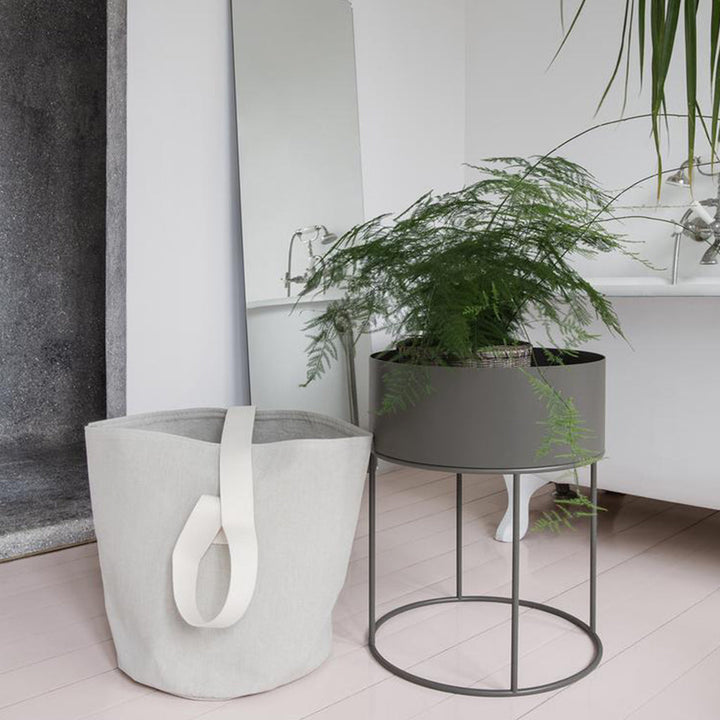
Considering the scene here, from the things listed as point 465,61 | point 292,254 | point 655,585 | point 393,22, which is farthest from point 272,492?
point 465,61

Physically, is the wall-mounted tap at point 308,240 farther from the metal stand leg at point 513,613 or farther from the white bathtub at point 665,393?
the metal stand leg at point 513,613

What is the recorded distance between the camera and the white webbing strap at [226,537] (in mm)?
1298

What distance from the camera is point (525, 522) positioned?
2.28m

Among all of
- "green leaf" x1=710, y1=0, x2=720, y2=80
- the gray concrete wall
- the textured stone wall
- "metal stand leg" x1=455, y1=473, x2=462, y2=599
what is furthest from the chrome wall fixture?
the textured stone wall

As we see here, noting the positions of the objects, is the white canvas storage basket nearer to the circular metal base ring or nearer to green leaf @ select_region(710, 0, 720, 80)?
the circular metal base ring

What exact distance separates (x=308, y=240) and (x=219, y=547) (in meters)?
1.44

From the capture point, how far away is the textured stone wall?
3018 mm

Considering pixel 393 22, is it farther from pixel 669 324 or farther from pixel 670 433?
pixel 670 433

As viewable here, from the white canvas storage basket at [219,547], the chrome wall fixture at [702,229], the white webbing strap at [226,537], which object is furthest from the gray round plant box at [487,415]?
the chrome wall fixture at [702,229]

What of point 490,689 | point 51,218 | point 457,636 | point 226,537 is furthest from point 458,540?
point 51,218

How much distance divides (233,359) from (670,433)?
1.21 m

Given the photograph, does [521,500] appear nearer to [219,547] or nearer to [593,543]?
[593,543]

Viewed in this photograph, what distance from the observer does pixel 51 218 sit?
123 inches

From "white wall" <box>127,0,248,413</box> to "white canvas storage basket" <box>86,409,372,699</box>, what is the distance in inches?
38.2
